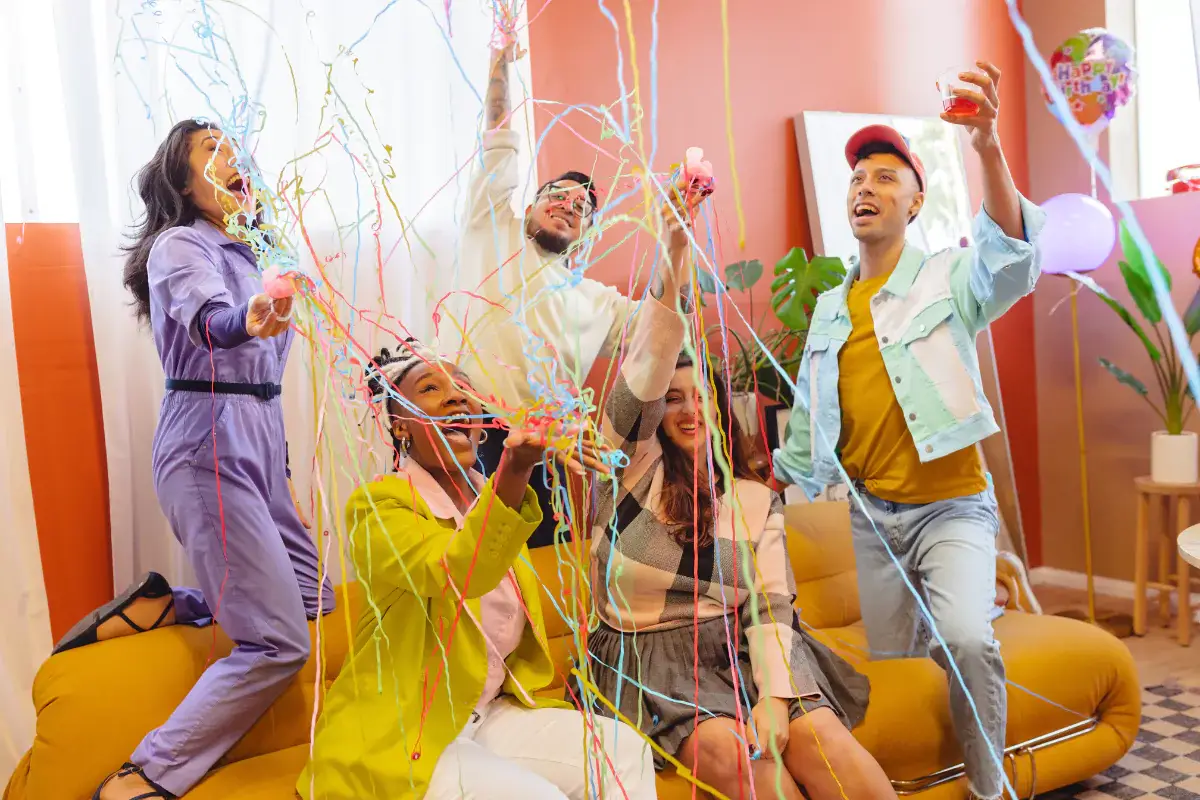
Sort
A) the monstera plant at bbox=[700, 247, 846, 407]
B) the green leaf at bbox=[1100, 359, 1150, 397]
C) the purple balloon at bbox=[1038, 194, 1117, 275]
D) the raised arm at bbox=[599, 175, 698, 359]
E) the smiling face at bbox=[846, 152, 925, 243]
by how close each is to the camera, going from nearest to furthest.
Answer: the raised arm at bbox=[599, 175, 698, 359] < the smiling face at bbox=[846, 152, 925, 243] < the monstera plant at bbox=[700, 247, 846, 407] < the purple balloon at bbox=[1038, 194, 1117, 275] < the green leaf at bbox=[1100, 359, 1150, 397]

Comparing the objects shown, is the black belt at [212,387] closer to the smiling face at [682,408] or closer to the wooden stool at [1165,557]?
the smiling face at [682,408]

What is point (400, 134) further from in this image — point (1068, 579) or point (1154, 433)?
point (1068, 579)

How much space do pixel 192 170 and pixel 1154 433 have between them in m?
3.00

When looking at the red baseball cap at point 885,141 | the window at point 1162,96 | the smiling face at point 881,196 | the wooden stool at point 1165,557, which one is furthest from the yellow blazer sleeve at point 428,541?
the window at point 1162,96

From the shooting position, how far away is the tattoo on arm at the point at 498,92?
180 centimetres

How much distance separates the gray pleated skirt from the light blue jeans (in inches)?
8.2

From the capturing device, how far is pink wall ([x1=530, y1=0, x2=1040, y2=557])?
287 centimetres

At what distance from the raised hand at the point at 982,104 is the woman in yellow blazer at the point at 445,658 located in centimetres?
90

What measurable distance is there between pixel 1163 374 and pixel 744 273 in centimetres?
163

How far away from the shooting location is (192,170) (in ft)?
5.71

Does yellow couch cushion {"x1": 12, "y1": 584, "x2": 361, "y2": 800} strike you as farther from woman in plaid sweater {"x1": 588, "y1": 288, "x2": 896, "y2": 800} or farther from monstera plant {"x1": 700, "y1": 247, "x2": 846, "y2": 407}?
monstera plant {"x1": 700, "y1": 247, "x2": 846, "y2": 407}

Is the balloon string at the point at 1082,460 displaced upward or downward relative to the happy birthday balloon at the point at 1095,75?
downward

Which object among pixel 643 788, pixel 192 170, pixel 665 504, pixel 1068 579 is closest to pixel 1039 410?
pixel 1068 579

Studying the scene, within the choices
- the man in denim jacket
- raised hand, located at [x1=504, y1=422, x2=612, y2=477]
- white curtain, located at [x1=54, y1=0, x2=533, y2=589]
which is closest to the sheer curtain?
white curtain, located at [x1=54, y1=0, x2=533, y2=589]
